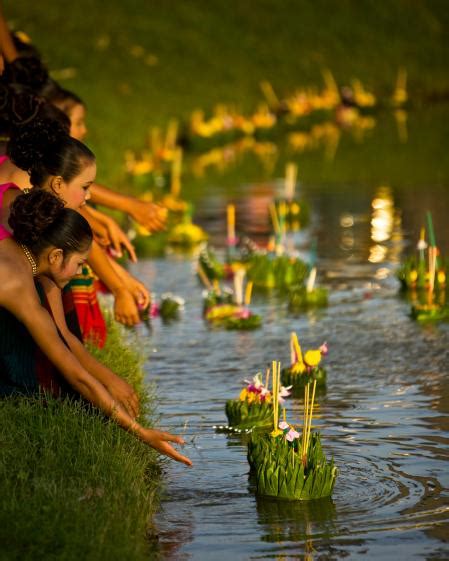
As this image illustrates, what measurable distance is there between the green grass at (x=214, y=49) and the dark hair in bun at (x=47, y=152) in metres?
18.6

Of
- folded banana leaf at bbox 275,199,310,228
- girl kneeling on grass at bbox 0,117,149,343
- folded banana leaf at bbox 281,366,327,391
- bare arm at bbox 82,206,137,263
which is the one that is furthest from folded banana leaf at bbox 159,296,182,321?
folded banana leaf at bbox 275,199,310,228

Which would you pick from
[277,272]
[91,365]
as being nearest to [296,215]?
[277,272]

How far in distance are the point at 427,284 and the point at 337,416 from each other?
170 inches

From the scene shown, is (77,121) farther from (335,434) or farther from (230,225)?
(230,225)

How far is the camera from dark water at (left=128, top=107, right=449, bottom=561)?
6.55 m

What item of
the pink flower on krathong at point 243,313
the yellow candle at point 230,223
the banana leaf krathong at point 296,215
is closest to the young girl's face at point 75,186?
the pink flower on krathong at point 243,313

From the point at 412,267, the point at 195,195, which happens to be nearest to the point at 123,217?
the point at 195,195

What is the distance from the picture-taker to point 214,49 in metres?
46.7

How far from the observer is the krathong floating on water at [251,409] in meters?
8.46

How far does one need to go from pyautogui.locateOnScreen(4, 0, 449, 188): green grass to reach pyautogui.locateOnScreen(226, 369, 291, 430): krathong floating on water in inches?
703

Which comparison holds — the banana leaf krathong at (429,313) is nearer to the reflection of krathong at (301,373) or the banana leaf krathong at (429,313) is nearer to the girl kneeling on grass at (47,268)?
the reflection of krathong at (301,373)

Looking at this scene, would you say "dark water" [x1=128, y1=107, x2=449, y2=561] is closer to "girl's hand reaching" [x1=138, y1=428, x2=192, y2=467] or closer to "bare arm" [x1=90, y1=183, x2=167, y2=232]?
"girl's hand reaching" [x1=138, y1=428, x2=192, y2=467]

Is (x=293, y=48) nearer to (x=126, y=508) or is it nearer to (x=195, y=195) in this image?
(x=195, y=195)

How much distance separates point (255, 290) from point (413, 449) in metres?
5.60
